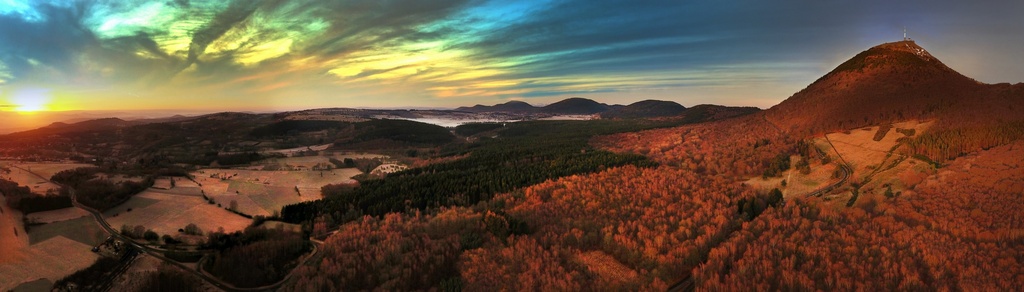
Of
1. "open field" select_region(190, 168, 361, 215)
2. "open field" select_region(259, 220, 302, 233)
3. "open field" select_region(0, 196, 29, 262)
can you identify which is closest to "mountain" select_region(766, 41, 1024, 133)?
"open field" select_region(259, 220, 302, 233)

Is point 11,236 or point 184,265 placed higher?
point 11,236

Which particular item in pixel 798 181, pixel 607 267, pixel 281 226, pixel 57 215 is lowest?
pixel 607 267

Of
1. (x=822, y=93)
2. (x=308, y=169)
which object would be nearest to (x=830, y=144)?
(x=822, y=93)

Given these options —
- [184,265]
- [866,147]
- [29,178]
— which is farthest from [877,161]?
[29,178]

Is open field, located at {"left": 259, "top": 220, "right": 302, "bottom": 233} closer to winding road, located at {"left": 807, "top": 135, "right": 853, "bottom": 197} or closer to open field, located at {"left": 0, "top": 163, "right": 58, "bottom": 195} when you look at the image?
open field, located at {"left": 0, "top": 163, "right": 58, "bottom": 195}

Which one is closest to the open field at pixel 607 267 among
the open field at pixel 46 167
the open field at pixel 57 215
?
the open field at pixel 57 215

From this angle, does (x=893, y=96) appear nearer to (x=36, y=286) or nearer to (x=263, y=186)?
(x=36, y=286)

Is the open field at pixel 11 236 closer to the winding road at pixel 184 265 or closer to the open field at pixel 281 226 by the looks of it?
the winding road at pixel 184 265
